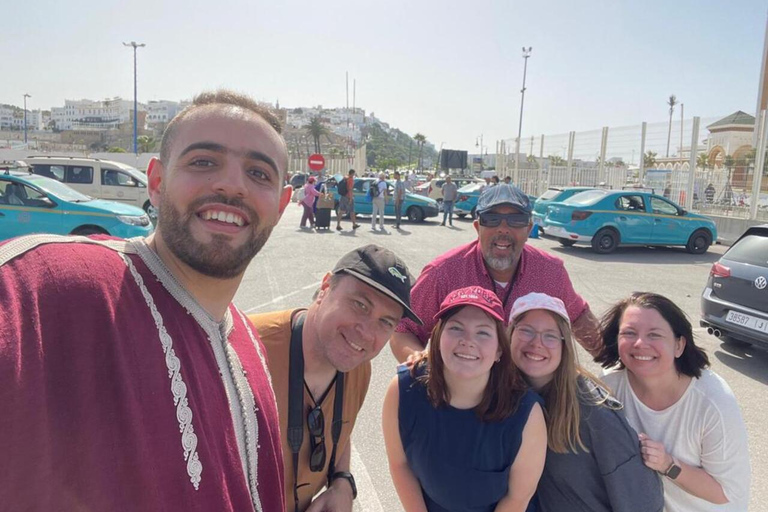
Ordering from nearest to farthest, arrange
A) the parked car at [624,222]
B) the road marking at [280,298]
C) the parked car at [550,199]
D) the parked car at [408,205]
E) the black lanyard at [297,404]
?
the black lanyard at [297,404] → the road marking at [280,298] → the parked car at [624,222] → the parked car at [550,199] → the parked car at [408,205]

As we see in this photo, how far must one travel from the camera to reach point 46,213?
915 centimetres

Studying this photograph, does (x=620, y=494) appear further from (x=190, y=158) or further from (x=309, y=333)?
(x=190, y=158)

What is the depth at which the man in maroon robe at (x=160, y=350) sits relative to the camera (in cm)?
73

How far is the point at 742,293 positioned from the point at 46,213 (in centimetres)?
1107

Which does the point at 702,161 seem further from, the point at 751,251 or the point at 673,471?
the point at 673,471

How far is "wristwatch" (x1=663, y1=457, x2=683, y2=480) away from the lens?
6.20 ft

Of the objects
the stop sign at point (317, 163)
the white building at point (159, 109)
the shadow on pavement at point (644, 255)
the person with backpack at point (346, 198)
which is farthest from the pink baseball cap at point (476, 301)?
the white building at point (159, 109)

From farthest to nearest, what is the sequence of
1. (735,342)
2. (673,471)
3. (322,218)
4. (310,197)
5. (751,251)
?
(322,218)
(310,197)
(735,342)
(751,251)
(673,471)

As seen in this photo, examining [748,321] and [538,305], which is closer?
[538,305]

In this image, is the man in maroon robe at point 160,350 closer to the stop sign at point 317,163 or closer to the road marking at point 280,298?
the road marking at point 280,298

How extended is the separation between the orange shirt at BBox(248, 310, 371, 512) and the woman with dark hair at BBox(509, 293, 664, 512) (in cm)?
67

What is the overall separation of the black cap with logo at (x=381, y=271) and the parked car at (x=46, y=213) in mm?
8590

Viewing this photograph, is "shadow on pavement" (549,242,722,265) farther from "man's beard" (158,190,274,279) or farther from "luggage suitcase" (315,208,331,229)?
"man's beard" (158,190,274,279)

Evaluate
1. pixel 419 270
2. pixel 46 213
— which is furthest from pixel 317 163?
pixel 419 270
